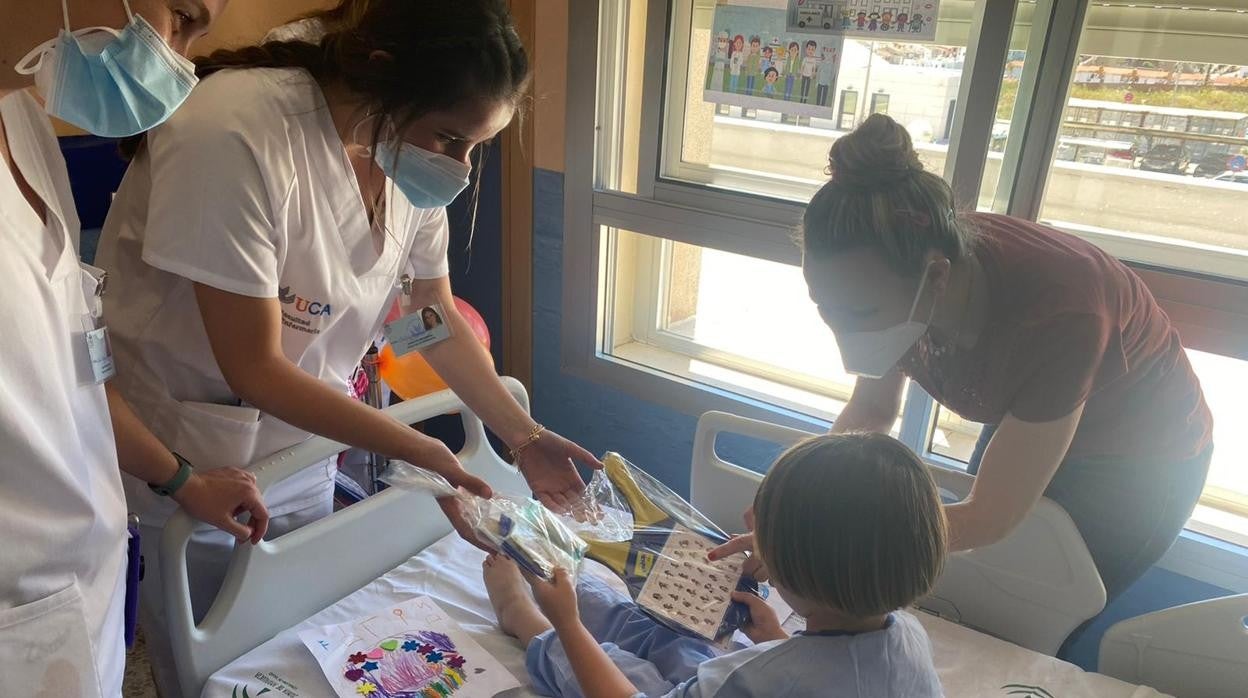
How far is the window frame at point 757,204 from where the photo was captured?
1810 millimetres

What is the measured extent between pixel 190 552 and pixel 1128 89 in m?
2.09

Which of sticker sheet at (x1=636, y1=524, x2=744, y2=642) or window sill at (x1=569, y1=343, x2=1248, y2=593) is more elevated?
sticker sheet at (x1=636, y1=524, x2=744, y2=642)

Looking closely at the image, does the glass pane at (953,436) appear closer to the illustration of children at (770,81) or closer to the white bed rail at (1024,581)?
the white bed rail at (1024,581)

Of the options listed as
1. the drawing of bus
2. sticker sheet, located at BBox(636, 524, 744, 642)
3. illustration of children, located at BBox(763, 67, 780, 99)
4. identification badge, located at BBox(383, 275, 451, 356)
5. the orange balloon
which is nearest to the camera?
sticker sheet, located at BBox(636, 524, 744, 642)

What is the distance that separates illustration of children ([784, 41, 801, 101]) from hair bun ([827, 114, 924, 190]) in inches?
35.6

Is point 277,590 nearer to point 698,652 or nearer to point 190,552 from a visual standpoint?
point 190,552

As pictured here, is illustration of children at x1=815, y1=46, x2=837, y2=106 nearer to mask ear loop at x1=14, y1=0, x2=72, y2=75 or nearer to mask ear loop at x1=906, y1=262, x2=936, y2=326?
mask ear loop at x1=906, y1=262, x2=936, y2=326

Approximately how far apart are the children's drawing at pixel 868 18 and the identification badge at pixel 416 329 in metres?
1.17

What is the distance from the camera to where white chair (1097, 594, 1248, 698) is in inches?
58.1

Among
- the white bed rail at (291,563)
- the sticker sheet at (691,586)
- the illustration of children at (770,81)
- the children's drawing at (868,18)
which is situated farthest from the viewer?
the illustration of children at (770,81)

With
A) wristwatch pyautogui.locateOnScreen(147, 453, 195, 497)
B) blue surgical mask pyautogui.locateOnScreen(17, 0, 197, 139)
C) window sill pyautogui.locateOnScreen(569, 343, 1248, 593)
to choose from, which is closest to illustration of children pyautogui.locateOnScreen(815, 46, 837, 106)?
window sill pyautogui.locateOnScreen(569, 343, 1248, 593)

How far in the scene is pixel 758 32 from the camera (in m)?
2.18

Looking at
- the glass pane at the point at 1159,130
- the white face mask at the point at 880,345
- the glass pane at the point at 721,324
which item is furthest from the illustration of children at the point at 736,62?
the white face mask at the point at 880,345

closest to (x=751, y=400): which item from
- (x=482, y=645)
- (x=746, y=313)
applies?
(x=746, y=313)
